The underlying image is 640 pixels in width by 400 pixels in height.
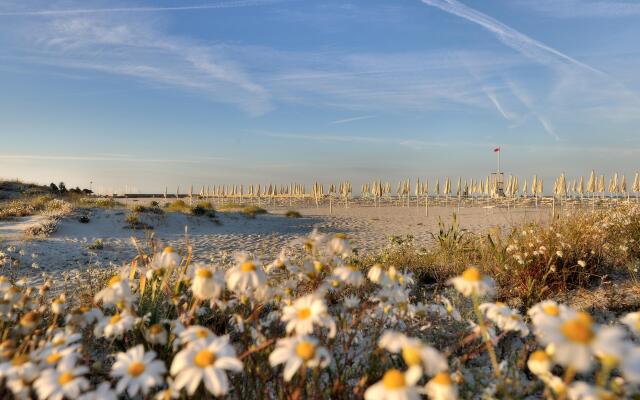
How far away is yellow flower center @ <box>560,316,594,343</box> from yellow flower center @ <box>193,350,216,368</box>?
118 cm

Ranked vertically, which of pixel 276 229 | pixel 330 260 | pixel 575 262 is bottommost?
pixel 276 229

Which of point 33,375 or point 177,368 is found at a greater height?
point 177,368

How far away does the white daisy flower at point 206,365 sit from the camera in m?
1.42

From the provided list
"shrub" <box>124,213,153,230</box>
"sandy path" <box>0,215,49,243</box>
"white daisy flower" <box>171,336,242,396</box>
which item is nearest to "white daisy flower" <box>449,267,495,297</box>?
"white daisy flower" <box>171,336,242,396</box>

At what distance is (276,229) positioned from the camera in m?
20.2

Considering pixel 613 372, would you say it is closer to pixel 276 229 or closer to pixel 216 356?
pixel 216 356

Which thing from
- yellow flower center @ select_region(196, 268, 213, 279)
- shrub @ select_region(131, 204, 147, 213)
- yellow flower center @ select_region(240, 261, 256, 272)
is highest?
yellow flower center @ select_region(240, 261, 256, 272)

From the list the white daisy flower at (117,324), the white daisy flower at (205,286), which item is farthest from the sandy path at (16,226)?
the white daisy flower at (205,286)

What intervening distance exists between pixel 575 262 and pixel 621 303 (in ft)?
3.85

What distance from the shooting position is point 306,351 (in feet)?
4.92

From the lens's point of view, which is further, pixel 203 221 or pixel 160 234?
pixel 203 221

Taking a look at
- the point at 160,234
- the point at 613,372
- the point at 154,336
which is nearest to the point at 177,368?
the point at 154,336

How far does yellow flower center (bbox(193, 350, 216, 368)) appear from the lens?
1.49 m

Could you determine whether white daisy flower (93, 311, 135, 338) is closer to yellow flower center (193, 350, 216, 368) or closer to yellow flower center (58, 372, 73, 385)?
yellow flower center (58, 372, 73, 385)
